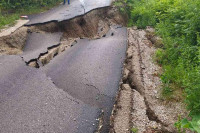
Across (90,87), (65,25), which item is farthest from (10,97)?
(65,25)

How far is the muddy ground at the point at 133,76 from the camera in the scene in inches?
133

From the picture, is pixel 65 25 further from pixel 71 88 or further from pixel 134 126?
pixel 134 126

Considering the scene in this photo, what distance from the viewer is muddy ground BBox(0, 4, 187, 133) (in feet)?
11.0

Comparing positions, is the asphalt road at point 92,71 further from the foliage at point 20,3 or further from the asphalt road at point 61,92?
the foliage at point 20,3

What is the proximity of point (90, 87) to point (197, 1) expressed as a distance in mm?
4173

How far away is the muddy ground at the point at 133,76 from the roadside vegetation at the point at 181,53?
0.25 metres

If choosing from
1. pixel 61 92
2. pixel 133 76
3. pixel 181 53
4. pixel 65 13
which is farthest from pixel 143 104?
pixel 65 13

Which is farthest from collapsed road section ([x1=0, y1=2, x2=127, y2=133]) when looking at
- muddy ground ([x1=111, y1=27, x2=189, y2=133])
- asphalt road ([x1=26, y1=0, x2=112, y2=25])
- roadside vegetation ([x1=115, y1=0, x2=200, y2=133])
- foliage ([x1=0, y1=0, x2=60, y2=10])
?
foliage ([x1=0, y1=0, x2=60, y2=10])

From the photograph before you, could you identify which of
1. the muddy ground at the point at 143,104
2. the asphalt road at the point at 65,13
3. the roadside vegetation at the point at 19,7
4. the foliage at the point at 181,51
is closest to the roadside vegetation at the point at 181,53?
the foliage at the point at 181,51

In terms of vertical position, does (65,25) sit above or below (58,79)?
above

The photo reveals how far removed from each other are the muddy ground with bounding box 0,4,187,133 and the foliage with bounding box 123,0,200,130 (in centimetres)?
28

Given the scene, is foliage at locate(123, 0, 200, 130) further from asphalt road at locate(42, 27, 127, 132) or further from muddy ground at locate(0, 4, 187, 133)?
asphalt road at locate(42, 27, 127, 132)

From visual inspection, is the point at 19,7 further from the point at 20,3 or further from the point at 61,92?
the point at 61,92

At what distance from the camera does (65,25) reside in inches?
327
